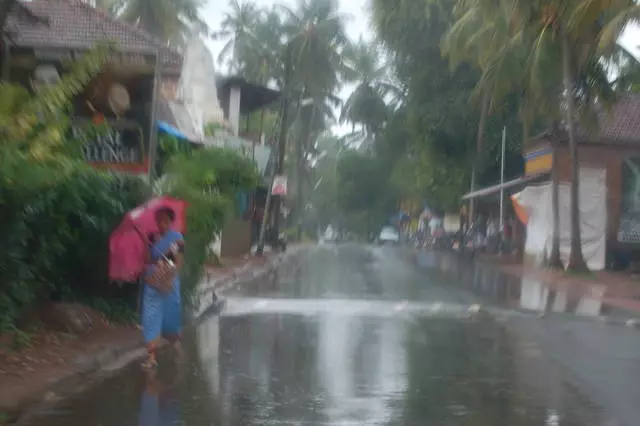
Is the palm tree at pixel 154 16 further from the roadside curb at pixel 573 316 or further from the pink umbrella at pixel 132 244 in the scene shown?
the pink umbrella at pixel 132 244

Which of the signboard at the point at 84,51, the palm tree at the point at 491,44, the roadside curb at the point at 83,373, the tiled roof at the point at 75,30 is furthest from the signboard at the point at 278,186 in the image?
the roadside curb at the point at 83,373

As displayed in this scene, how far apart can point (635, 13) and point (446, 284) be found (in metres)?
8.98

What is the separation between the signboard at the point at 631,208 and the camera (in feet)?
121

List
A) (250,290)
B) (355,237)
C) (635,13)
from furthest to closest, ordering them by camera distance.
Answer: (355,237) < (250,290) < (635,13)

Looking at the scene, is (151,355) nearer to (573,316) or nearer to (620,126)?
(573,316)

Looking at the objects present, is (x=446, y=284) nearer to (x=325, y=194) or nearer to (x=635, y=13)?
Result: (x=635, y=13)

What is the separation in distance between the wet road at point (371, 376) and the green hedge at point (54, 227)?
63.6 inches

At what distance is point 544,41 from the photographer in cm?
2953

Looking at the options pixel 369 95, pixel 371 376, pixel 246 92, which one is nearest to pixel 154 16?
pixel 246 92

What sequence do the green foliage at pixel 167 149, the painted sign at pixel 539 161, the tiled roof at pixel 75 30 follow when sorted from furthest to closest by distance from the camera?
the painted sign at pixel 539 161, the tiled roof at pixel 75 30, the green foliage at pixel 167 149

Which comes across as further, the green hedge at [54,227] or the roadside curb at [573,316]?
the roadside curb at [573,316]

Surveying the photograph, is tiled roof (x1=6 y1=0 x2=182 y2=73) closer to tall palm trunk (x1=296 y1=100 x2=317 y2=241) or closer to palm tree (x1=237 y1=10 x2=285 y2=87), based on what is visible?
palm tree (x1=237 y1=10 x2=285 y2=87)

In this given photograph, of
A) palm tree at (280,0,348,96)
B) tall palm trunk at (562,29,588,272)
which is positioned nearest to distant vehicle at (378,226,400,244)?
palm tree at (280,0,348,96)

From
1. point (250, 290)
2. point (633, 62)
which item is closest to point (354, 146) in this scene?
point (633, 62)
